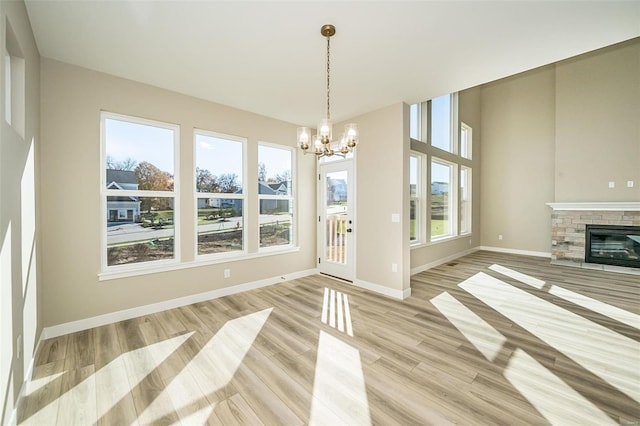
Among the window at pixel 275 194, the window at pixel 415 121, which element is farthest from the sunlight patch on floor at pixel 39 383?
the window at pixel 415 121

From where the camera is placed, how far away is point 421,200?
529cm

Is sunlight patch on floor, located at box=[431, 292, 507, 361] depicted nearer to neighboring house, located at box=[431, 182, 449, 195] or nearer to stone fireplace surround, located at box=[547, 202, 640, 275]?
neighboring house, located at box=[431, 182, 449, 195]

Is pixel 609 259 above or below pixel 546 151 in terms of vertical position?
below

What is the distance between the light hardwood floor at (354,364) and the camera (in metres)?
1.72

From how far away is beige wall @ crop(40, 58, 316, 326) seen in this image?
2666 mm

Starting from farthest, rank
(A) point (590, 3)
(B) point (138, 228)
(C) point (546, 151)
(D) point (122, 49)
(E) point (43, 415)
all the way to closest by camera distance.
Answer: (C) point (546, 151) → (B) point (138, 228) → (D) point (122, 49) → (A) point (590, 3) → (E) point (43, 415)

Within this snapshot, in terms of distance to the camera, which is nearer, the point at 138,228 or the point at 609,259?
the point at 138,228

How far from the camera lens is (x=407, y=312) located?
3.30 metres

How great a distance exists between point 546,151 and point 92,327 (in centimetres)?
910

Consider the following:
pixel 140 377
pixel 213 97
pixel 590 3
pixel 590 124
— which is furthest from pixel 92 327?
pixel 590 124

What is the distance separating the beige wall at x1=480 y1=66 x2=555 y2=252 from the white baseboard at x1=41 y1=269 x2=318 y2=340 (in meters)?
6.12

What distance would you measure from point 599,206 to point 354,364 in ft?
20.3

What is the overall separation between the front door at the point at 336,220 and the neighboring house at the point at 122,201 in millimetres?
2901

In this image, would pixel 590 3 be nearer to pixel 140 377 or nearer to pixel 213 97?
pixel 213 97
